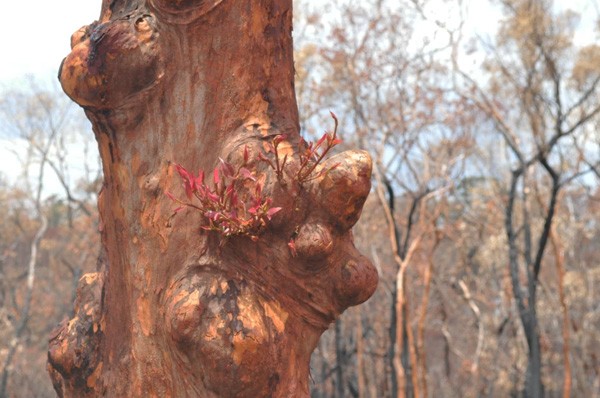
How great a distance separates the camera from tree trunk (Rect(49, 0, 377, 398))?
1577 mm

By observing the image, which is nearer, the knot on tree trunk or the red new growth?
the red new growth

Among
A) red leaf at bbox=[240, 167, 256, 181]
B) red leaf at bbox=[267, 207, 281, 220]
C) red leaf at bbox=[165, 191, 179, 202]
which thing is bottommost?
red leaf at bbox=[267, 207, 281, 220]

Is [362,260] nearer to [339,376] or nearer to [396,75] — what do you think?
[396,75]

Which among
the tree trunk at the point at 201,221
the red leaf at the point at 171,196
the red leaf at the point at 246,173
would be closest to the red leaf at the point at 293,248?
the tree trunk at the point at 201,221

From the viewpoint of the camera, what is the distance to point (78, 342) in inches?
73.2

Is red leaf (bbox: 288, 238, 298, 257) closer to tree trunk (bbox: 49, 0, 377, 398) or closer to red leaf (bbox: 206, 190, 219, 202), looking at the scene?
tree trunk (bbox: 49, 0, 377, 398)

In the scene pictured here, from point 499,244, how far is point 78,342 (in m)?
16.1

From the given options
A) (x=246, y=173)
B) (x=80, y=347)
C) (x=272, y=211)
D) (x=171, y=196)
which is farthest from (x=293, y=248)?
(x=80, y=347)

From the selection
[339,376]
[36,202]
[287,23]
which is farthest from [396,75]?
[36,202]

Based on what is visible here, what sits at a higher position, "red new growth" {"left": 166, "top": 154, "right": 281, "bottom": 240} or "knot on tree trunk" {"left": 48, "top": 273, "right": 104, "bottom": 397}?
"red new growth" {"left": 166, "top": 154, "right": 281, "bottom": 240}

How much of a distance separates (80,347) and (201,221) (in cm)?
58

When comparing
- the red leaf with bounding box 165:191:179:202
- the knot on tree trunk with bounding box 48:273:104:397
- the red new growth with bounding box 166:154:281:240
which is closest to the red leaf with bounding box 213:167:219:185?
the red new growth with bounding box 166:154:281:240

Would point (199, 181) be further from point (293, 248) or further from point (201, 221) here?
point (293, 248)

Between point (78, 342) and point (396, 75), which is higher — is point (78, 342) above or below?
below
